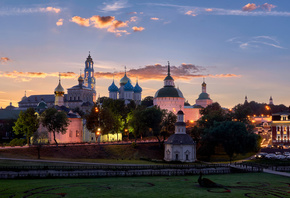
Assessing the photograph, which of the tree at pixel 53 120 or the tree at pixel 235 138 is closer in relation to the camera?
the tree at pixel 235 138

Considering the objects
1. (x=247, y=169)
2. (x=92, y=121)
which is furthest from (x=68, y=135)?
(x=247, y=169)

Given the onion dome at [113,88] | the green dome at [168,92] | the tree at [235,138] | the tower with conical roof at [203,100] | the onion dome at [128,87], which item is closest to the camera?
the tree at [235,138]

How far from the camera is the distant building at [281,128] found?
350 ft

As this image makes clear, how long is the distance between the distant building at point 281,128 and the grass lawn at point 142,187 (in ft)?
215

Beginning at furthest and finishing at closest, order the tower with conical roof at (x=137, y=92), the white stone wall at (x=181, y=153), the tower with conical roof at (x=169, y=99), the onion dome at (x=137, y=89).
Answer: the onion dome at (x=137, y=89)
the tower with conical roof at (x=137, y=92)
the tower with conical roof at (x=169, y=99)
the white stone wall at (x=181, y=153)

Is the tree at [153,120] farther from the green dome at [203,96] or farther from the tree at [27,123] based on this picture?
the green dome at [203,96]

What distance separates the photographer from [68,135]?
87750mm

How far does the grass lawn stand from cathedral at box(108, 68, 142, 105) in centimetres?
11998

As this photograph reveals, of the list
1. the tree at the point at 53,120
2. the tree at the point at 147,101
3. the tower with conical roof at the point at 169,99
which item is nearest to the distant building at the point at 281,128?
the tower with conical roof at the point at 169,99

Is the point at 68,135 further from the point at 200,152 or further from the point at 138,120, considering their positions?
the point at 200,152

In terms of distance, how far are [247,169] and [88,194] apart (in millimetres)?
28641

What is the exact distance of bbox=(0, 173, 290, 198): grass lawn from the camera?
1348 inches

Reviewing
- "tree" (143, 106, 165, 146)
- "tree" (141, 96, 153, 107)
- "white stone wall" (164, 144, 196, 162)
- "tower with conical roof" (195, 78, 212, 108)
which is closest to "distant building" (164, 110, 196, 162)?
"white stone wall" (164, 144, 196, 162)

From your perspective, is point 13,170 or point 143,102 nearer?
point 13,170
